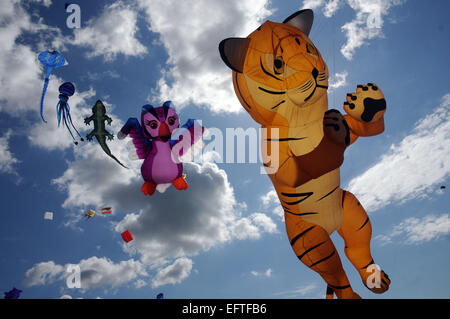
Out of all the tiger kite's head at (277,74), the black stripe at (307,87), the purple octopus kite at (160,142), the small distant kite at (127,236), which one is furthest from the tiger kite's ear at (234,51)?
the small distant kite at (127,236)

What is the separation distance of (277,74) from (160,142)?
211 cm

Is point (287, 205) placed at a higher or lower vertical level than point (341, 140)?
lower

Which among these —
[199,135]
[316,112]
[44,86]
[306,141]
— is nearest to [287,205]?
[306,141]

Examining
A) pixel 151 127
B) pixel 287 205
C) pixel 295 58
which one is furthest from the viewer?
pixel 151 127

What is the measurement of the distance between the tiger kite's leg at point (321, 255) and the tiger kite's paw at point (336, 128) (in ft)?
4.15

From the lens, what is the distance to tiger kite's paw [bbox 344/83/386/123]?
4621 mm

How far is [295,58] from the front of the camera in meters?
4.42

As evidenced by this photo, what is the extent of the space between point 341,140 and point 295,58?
1285 mm

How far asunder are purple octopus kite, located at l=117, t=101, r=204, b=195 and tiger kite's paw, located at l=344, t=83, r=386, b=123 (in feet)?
7.73

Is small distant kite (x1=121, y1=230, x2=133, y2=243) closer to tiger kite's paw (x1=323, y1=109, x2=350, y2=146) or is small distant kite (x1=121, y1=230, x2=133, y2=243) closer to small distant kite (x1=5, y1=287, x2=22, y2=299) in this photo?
small distant kite (x1=5, y1=287, x2=22, y2=299)

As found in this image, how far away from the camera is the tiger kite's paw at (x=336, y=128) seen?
173 inches

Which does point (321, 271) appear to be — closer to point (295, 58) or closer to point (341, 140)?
point (341, 140)

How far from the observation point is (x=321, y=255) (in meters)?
4.59
